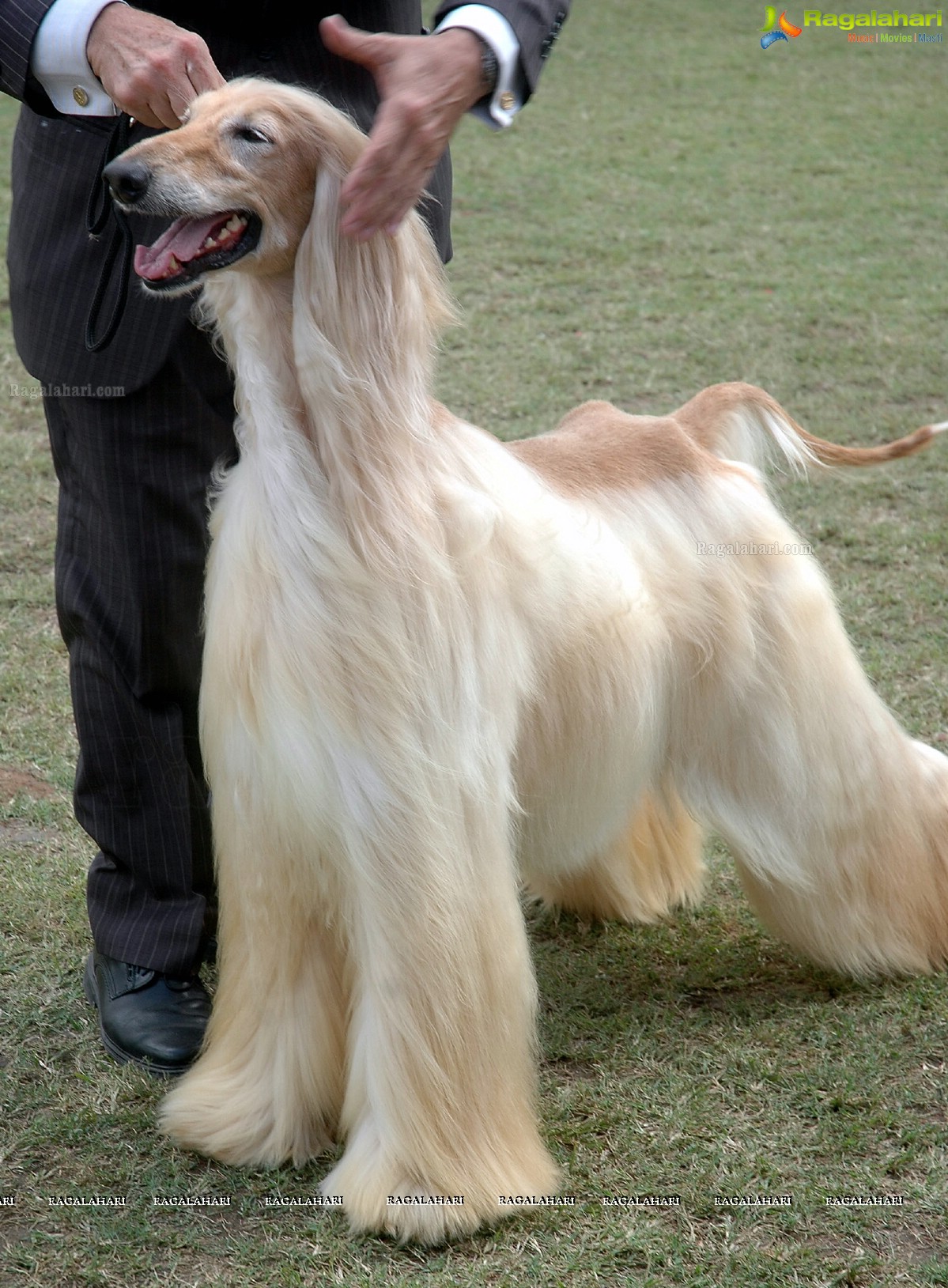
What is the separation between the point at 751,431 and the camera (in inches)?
103

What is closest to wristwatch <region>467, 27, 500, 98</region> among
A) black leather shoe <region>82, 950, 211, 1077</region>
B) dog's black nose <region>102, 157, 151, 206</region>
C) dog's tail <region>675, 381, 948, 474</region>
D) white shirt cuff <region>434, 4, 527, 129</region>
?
white shirt cuff <region>434, 4, 527, 129</region>

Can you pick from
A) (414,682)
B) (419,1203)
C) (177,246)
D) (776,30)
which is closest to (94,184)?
(177,246)

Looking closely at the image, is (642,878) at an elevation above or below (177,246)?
below

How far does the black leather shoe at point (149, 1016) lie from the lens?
247 cm

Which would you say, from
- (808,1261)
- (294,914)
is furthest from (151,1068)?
(808,1261)

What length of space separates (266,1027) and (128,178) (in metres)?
1.25

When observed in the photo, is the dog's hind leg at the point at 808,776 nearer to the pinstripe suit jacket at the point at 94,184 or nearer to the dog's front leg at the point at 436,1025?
the dog's front leg at the point at 436,1025

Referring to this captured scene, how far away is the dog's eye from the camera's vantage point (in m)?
1.76

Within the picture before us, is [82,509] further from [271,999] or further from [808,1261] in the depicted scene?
[808,1261]

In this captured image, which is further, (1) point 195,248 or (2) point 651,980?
(2) point 651,980

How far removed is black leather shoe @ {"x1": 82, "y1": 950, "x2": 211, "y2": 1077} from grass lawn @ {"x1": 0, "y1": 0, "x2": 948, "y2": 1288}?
0.05 m

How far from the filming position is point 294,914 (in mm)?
2084

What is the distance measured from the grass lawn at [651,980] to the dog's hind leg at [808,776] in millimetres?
135

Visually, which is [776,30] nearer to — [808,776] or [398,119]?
[808,776]
